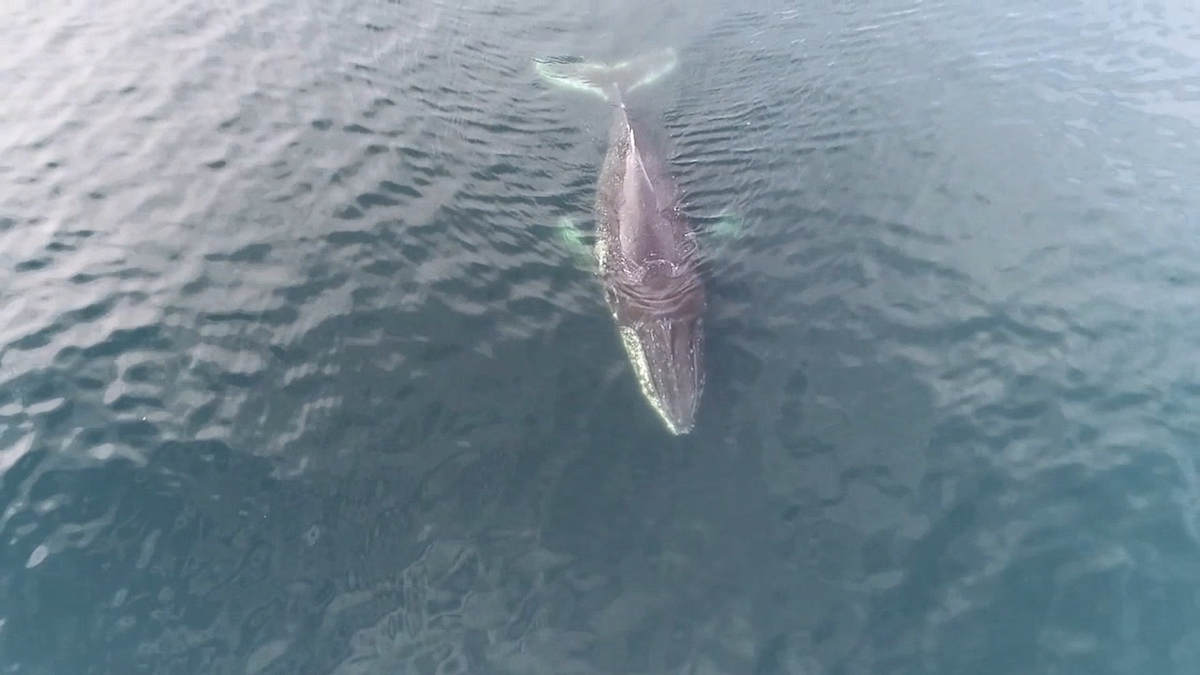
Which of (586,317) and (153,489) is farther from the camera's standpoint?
(586,317)

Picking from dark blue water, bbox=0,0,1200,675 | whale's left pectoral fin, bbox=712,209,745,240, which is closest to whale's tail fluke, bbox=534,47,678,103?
dark blue water, bbox=0,0,1200,675

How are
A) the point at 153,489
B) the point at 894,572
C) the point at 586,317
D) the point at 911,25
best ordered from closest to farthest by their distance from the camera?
the point at 894,572
the point at 153,489
the point at 586,317
the point at 911,25

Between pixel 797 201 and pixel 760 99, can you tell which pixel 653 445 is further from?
pixel 760 99

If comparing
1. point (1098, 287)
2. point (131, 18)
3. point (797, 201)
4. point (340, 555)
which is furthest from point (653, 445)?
point (131, 18)

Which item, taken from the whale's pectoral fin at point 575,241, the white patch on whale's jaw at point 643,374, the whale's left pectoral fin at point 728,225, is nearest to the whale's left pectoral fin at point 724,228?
the whale's left pectoral fin at point 728,225

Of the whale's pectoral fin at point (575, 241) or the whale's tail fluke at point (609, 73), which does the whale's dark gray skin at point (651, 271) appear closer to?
the whale's pectoral fin at point (575, 241)

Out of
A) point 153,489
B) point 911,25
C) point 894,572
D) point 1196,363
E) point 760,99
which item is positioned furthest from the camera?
point 911,25

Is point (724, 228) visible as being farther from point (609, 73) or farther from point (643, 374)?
point (609, 73)
